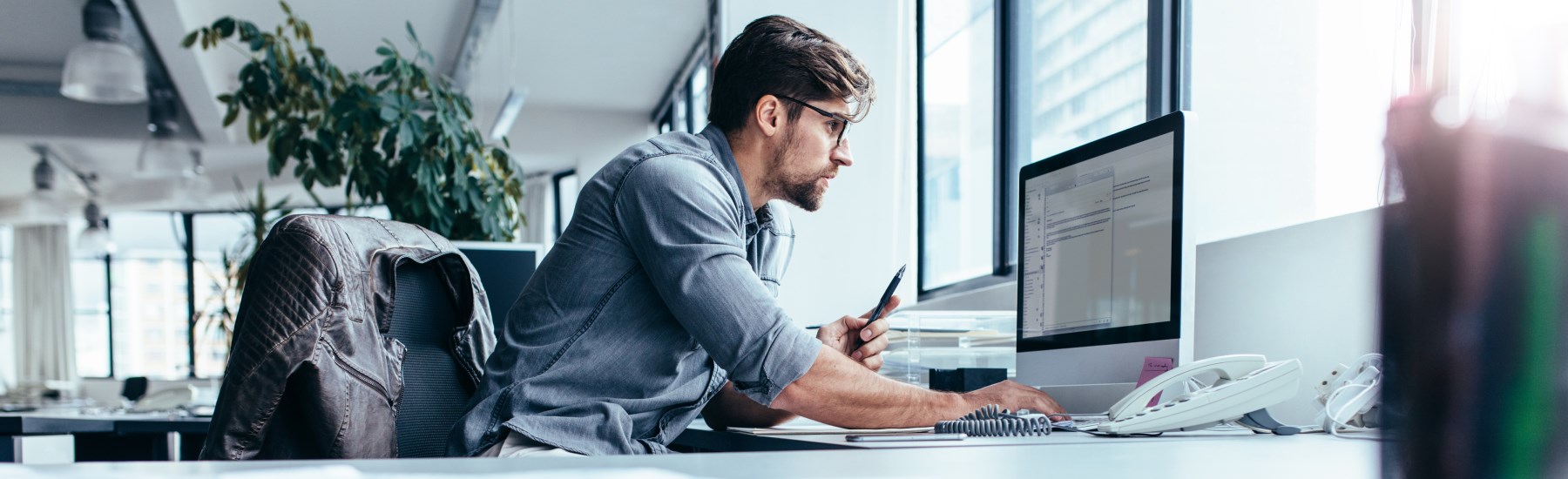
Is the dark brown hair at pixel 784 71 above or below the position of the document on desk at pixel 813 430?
above

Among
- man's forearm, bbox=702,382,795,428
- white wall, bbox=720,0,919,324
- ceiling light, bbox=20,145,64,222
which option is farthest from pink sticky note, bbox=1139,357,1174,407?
ceiling light, bbox=20,145,64,222

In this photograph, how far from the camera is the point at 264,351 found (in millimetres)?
1366

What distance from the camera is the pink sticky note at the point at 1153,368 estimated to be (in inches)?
57.2

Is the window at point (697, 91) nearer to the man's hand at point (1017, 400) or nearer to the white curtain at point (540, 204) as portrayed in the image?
the white curtain at point (540, 204)

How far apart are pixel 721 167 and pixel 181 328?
35.8 feet

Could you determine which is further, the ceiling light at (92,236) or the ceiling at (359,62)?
the ceiling light at (92,236)

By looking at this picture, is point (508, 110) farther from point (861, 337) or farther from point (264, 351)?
point (264, 351)

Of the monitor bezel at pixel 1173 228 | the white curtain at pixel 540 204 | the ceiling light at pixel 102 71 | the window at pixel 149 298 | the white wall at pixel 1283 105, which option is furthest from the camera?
the window at pixel 149 298

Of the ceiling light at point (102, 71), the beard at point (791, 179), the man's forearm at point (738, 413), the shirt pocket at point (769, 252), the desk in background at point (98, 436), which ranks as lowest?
the desk in background at point (98, 436)

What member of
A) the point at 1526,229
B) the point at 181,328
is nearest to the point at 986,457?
the point at 1526,229

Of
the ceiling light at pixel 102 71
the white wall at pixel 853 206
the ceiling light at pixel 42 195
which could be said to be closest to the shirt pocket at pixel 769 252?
the white wall at pixel 853 206

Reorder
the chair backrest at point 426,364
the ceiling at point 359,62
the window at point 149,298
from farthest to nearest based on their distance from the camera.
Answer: the window at point 149,298, the ceiling at point 359,62, the chair backrest at point 426,364

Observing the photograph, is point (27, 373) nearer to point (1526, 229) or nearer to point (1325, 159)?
point (1325, 159)

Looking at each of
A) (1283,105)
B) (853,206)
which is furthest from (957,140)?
(1283,105)
